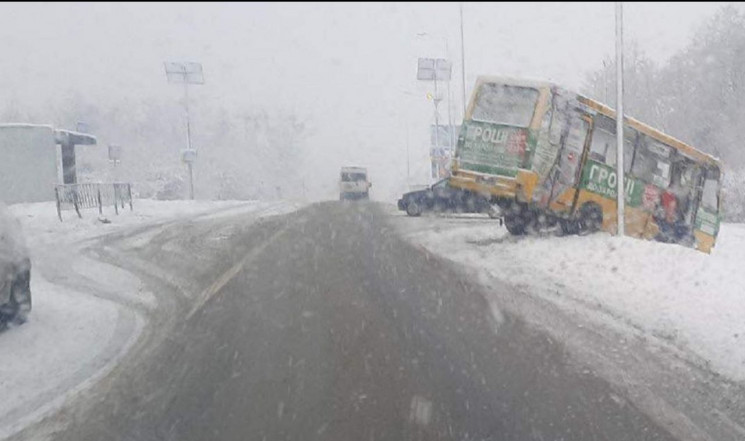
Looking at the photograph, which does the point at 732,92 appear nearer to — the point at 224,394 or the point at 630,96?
the point at 630,96

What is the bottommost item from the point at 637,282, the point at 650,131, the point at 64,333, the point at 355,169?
the point at 355,169

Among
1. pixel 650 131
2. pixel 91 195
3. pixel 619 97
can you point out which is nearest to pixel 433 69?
pixel 91 195

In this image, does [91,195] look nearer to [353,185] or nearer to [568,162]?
[568,162]

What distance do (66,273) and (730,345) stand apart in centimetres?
917

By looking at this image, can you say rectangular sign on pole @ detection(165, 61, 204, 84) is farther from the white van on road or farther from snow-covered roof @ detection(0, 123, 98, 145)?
the white van on road

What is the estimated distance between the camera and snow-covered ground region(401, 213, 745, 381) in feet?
23.6

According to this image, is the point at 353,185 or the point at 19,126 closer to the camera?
the point at 19,126

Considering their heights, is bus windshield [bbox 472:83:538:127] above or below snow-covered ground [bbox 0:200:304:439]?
above

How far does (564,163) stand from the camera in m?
16.1

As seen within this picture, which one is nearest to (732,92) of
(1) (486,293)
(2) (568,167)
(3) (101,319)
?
(2) (568,167)

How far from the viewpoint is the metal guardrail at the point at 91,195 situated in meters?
23.1

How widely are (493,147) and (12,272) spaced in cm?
1119

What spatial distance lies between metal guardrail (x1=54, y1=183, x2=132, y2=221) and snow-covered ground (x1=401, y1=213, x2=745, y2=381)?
495 inches

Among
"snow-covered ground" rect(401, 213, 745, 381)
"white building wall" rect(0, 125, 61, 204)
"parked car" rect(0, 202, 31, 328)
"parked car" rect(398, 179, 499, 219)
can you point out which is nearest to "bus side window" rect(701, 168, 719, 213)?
"snow-covered ground" rect(401, 213, 745, 381)
